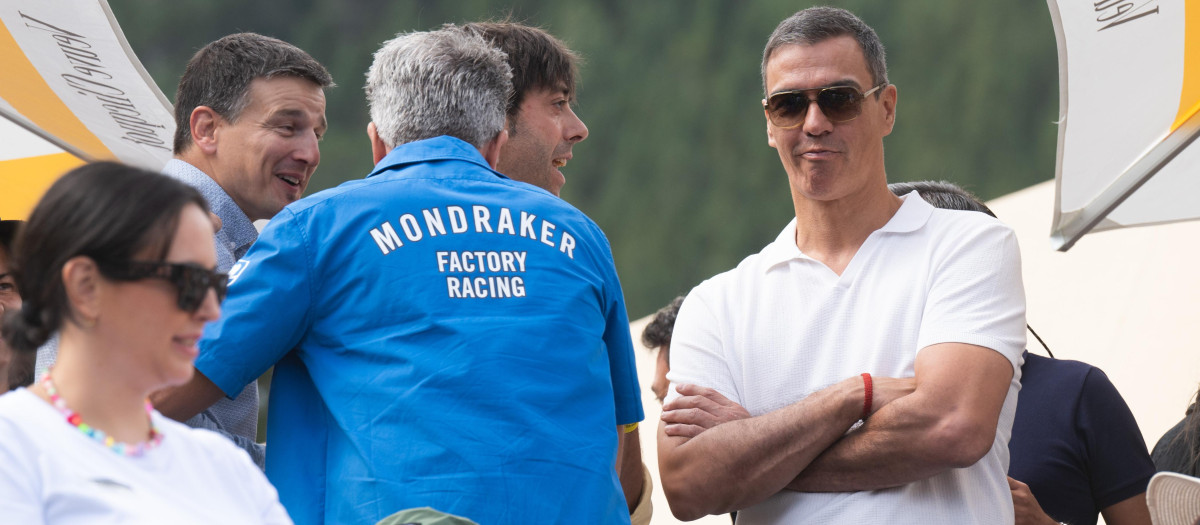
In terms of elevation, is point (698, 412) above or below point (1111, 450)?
above

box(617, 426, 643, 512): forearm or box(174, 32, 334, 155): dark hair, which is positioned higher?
box(174, 32, 334, 155): dark hair

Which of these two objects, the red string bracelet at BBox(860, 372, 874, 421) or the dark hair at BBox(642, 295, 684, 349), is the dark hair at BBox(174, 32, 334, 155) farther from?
→ the dark hair at BBox(642, 295, 684, 349)

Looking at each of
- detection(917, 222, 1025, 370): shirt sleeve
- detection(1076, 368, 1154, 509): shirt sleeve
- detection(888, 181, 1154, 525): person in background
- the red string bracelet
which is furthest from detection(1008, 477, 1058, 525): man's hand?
the red string bracelet

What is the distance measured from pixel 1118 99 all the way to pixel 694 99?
26.4 feet

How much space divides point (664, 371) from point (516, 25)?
59.2 inches

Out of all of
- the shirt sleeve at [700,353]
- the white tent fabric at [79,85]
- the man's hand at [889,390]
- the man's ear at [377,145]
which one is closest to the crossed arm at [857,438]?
the man's hand at [889,390]

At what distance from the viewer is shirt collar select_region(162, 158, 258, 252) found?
244cm

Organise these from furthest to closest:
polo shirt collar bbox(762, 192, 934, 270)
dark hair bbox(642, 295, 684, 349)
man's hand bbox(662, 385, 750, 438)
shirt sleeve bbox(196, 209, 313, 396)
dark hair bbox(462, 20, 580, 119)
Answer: dark hair bbox(642, 295, 684, 349)
dark hair bbox(462, 20, 580, 119)
polo shirt collar bbox(762, 192, 934, 270)
man's hand bbox(662, 385, 750, 438)
shirt sleeve bbox(196, 209, 313, 396)

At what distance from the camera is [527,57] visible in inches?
111

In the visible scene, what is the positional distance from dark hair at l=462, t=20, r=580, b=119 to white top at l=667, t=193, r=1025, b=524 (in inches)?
25.8

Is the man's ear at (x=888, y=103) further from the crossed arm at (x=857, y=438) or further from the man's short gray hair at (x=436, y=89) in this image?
the man's short gray hair at (x=436, y=89)

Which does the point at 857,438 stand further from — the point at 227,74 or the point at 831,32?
the point at 227,74

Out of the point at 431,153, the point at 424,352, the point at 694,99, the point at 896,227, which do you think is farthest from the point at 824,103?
the point at 694,99

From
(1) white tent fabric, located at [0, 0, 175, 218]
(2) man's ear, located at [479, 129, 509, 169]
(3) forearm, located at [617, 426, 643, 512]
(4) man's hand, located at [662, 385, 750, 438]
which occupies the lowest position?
(3) forearm, located at [617, 426, 643, 512]
